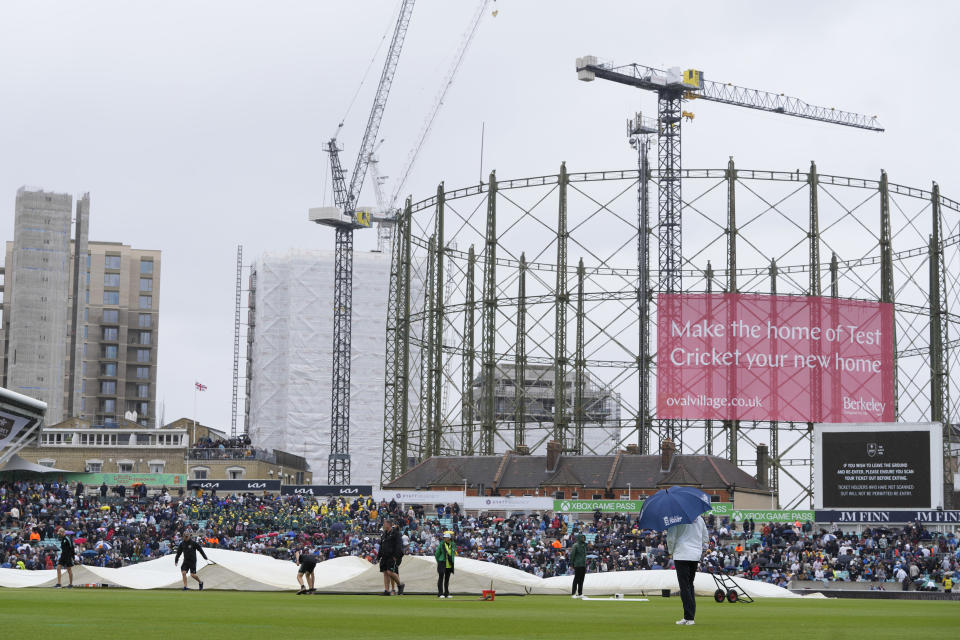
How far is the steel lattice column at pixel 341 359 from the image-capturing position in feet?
297

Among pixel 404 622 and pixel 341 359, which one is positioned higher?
pixel 341 359

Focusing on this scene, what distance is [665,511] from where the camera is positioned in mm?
16969

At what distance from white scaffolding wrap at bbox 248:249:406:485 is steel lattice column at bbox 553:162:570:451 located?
40635 millimetres

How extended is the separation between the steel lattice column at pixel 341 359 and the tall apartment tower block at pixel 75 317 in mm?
16318

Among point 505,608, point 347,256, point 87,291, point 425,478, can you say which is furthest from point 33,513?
point 87,291

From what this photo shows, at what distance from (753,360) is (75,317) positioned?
7206 cm

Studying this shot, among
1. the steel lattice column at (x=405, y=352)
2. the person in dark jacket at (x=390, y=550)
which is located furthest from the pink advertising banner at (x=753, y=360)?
the person in dark jacket at (x=390, y=550)

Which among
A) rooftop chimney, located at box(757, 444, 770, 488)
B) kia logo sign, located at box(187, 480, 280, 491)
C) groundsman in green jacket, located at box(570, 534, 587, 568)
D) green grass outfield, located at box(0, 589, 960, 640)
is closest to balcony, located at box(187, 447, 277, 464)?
kia logo sign, located at box(187, 480, 280, 491)

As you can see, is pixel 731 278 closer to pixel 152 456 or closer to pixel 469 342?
pixel 469 342

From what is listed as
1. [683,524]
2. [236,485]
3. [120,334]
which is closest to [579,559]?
[683,524]

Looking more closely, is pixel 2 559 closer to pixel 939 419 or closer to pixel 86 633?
pixel 86 633

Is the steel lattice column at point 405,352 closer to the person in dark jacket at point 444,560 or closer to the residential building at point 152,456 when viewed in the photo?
the residential building at point 152,456

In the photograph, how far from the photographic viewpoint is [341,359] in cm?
10131

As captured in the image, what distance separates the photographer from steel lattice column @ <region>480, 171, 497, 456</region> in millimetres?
69625
